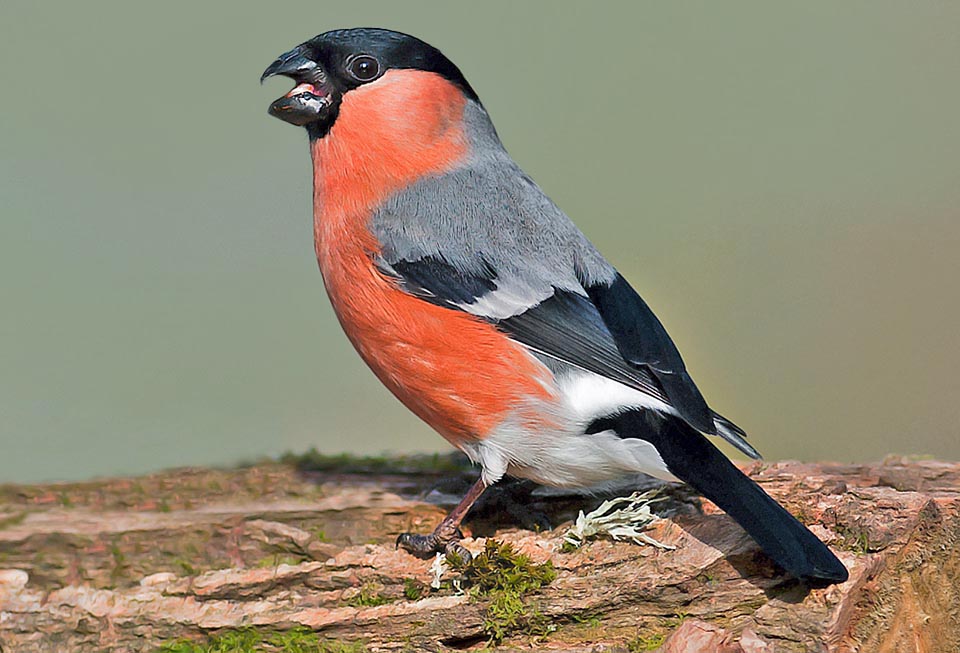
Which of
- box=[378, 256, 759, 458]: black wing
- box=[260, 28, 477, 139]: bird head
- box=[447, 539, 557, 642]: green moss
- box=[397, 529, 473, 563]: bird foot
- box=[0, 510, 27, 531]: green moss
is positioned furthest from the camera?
box=[0, 510, 27, 531]: green moss

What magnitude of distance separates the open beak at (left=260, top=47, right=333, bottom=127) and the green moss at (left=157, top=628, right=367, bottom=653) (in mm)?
1687

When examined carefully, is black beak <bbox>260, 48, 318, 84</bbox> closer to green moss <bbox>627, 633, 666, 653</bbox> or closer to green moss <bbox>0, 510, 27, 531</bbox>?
green moss <bbox>0, 510, 27, 531</bbox>

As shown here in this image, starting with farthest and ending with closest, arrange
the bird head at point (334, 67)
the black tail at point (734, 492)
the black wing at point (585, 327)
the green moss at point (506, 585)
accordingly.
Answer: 1. the bird head at point (334, 67)
2. the black wing at point (585, 327)
3. the green moss at point (506, 585)
4. the black tail at point (734, 492)

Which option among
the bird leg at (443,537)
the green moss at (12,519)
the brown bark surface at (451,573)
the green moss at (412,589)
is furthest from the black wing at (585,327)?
the green moss at (12,519)

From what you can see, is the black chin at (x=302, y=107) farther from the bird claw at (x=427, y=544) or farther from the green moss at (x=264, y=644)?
the green moss at (x=264, y=644)

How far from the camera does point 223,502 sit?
3750mm

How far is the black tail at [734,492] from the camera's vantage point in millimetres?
2629

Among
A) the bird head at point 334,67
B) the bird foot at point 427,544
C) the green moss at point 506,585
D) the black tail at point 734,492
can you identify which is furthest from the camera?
the bird head at point 334,67

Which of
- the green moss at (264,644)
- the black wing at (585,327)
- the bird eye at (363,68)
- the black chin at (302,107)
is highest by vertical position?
the bird eye at (363,68)

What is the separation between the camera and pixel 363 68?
3391 mm

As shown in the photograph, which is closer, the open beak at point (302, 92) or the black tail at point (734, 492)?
the black tail at point (734, 492)

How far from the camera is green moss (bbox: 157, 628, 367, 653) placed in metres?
2.98

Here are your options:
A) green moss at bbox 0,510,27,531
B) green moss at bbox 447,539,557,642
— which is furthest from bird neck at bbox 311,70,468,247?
green moss at bbox 0,510,27,531

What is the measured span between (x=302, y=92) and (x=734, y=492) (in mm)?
1925
